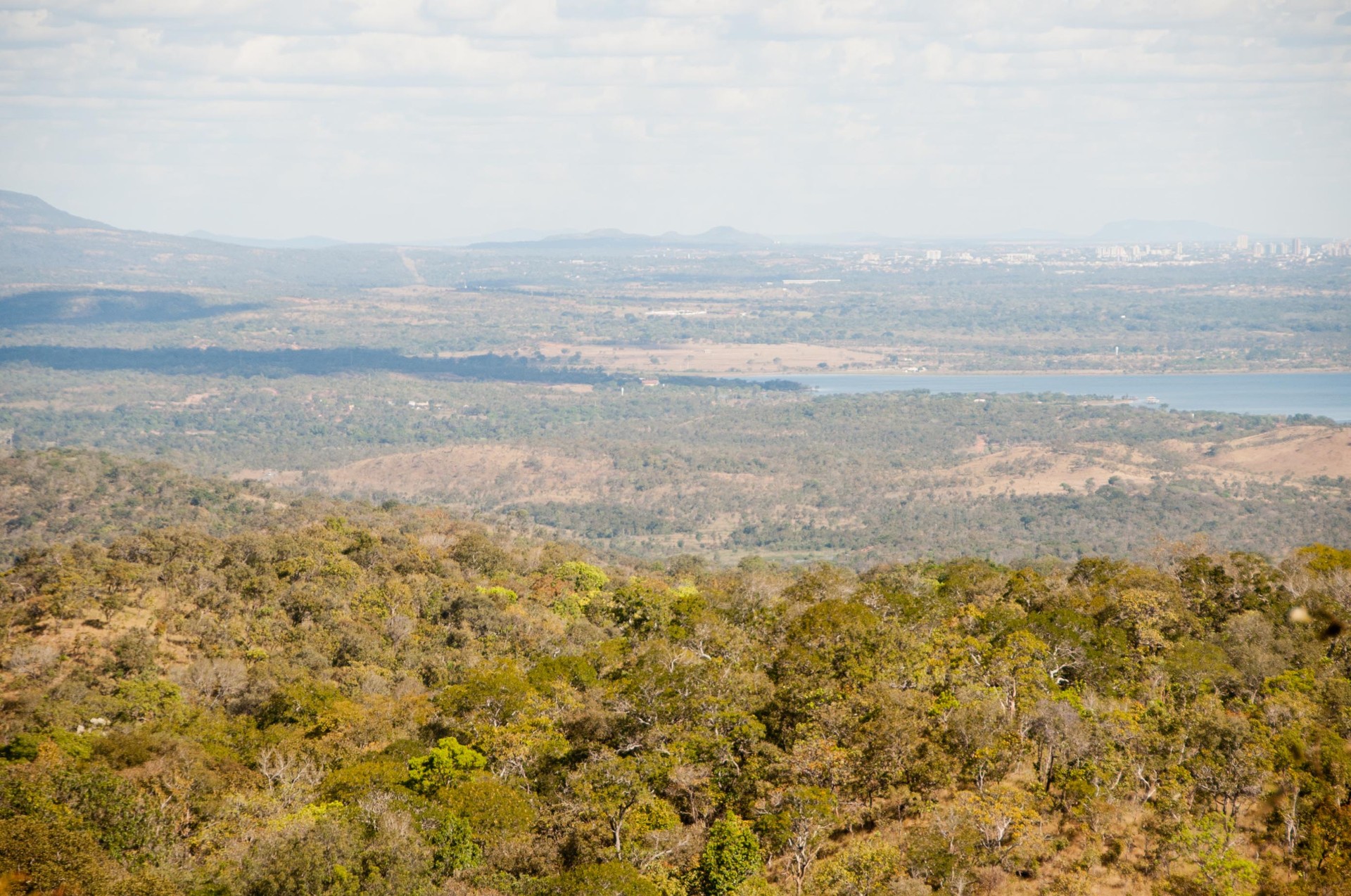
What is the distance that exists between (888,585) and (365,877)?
105ft

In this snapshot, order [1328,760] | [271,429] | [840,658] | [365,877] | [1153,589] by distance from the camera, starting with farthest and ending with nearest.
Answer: [271,429] < [1153,589] < [840,658] < [1328,760] < [365,877]

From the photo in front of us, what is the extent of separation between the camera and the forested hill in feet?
79.8

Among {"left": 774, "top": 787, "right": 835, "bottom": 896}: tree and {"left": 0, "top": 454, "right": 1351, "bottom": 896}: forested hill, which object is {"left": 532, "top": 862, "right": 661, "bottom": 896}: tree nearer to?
{"left": 0, "top": 454, "right": 1351, "bottom": 896}: forested hill

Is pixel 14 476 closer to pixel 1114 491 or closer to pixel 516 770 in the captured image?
pixel 516 770

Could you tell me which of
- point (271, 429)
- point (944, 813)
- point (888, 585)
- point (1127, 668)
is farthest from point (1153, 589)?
point (271, 429)

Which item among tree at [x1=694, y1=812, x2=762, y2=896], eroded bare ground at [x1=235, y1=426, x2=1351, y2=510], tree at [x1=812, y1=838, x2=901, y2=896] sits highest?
tree at [x1=812, y1=838, x2=901, y2=896]

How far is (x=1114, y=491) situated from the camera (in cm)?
12331

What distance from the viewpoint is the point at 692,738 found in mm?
29688

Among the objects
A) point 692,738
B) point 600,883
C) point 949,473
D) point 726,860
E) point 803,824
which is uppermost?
point 692,738

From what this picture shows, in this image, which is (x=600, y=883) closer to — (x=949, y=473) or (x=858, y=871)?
(x=858, y=871)

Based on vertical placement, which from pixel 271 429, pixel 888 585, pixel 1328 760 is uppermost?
pixel 1328 760

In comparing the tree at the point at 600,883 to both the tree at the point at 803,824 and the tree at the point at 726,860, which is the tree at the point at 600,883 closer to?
the tree at the point at 726,860

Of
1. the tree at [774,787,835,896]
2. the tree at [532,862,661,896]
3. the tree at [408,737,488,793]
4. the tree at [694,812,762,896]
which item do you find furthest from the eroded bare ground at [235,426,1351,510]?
the tree at [532,862,661,896]

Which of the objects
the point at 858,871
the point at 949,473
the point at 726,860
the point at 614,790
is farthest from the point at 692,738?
the point at 949,473
